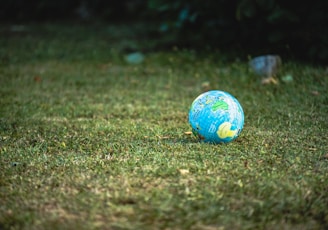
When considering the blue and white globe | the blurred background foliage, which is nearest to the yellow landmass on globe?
the blue and white globe

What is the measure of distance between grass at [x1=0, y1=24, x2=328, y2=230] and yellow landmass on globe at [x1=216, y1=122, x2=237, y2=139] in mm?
95

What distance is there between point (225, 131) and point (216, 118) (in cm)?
13

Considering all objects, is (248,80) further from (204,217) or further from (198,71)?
(204,217)

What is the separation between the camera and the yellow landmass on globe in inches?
143

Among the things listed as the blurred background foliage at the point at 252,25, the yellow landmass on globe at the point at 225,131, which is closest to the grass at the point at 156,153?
the yellow landmass on globe at the point at 225,131

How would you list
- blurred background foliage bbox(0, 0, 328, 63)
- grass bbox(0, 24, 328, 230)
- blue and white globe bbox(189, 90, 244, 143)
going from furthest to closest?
blurred background foliage bbox(0, 0, 328, 63) → blue and white globe bbox(189, 90, 244, 143) → grass bbox(0, 24, 328, 230)

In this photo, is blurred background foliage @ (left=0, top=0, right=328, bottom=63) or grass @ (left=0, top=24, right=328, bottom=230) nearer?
grass @ (left=0, top=24, right=328, bottom=230)

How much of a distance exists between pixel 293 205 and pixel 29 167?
184 centimetres

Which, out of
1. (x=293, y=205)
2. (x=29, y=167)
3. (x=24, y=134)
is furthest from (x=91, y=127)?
(x=293, y=205)

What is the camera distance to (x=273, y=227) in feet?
8.01

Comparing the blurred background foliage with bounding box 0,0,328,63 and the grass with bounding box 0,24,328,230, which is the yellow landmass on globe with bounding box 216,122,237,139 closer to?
the grass with bounding box 0,24,328,230

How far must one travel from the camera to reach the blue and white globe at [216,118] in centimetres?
363

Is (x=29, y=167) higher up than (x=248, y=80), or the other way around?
(x=248, y=80)

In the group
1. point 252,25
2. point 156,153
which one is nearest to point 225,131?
point 156,153
